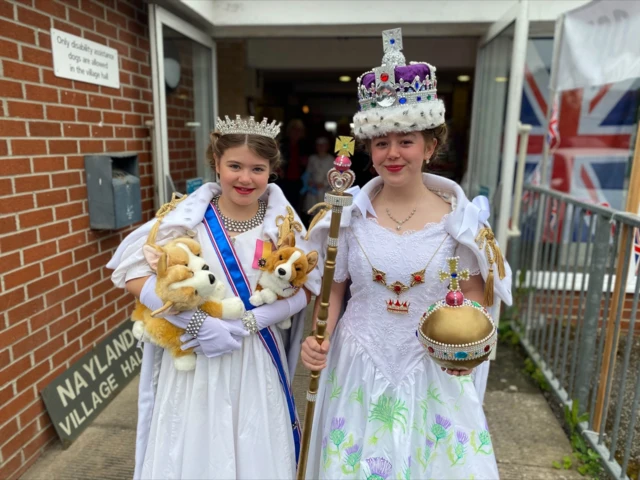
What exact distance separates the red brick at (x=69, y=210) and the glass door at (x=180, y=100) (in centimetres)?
80

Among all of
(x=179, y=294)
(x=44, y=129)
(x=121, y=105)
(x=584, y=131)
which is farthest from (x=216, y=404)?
(x=584, y=131)

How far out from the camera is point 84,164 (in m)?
3.00

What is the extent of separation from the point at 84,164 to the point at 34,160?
0.43 metres

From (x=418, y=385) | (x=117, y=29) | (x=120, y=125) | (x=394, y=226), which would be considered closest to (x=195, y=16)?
(x=117, y=29)

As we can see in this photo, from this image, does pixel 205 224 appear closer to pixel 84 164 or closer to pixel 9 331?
pixel 9 331

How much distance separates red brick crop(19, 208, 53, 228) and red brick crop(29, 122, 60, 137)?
0.41 meters

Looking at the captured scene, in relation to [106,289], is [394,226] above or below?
above

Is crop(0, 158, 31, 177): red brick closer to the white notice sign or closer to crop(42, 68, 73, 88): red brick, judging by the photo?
crop(42, 68, 73, 88): red brick

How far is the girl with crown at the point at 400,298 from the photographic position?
175 cm

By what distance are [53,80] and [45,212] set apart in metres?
0.74

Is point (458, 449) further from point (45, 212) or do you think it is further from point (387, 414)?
point (45, 212)

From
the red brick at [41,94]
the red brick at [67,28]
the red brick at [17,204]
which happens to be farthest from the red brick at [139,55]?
the red brick at [17,204]

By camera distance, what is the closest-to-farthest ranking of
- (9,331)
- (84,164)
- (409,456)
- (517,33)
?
(409,456), (9,331), (84,164), (517,33)

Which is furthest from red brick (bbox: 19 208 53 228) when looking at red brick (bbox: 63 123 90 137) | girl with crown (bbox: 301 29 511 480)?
girl with crown (bbox: 301 29 511 480)
